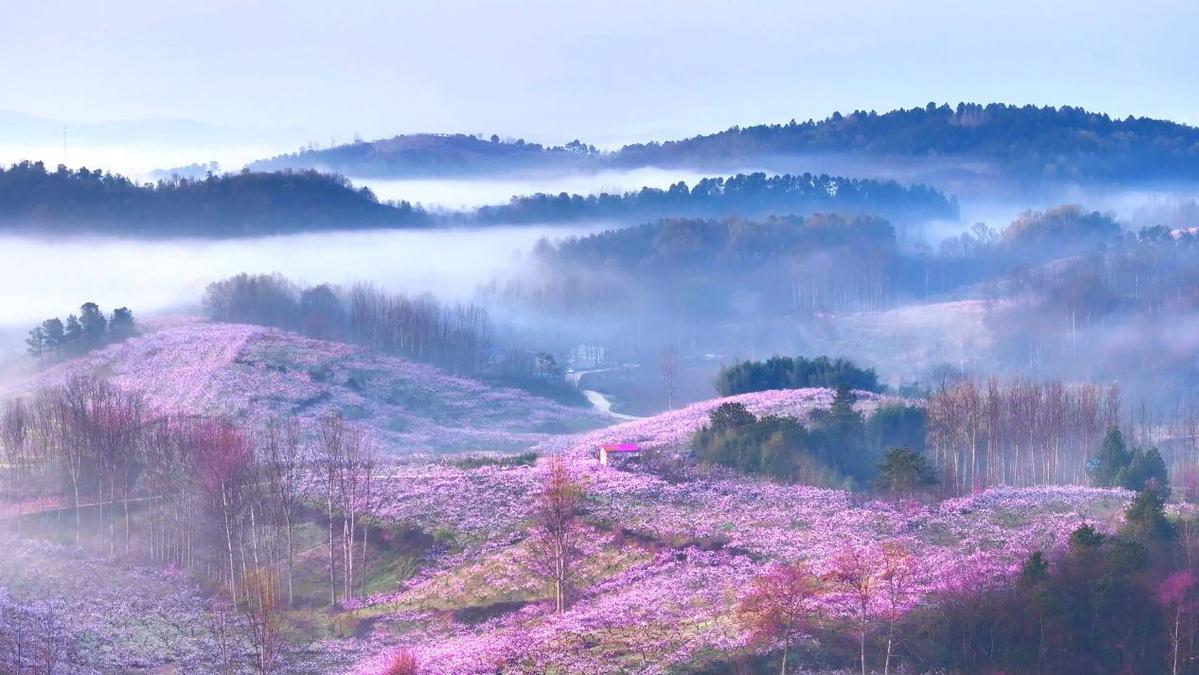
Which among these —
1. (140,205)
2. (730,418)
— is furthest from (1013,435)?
(140,205)

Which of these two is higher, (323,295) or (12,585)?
(323,295)

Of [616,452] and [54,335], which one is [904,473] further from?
[54,335]

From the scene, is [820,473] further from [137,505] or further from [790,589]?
[137,505]

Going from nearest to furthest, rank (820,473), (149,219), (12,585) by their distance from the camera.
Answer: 1. (12,585)
2. (820,473)
3. (149,219)

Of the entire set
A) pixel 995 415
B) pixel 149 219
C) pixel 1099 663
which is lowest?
pixel 1099 663

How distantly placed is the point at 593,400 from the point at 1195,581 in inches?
3291

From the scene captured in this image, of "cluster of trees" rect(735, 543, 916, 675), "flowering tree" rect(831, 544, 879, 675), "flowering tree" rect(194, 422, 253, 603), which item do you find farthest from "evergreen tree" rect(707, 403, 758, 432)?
"cluster of trees" rect(735, 543, 916, 675)

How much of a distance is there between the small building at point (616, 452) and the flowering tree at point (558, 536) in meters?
14.4

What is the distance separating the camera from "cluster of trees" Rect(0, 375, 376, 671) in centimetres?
6494

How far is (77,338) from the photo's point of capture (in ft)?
388

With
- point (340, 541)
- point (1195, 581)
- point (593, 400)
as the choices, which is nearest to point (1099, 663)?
point (1195, 581)

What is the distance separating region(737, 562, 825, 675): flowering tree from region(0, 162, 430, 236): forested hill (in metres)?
131

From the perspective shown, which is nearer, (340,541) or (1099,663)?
(1099,663)

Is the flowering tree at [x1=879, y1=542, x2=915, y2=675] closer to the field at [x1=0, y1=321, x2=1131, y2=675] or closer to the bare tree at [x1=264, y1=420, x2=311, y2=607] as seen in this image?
the field at [x1=0, y1=321, x2=1131, y2=675]
